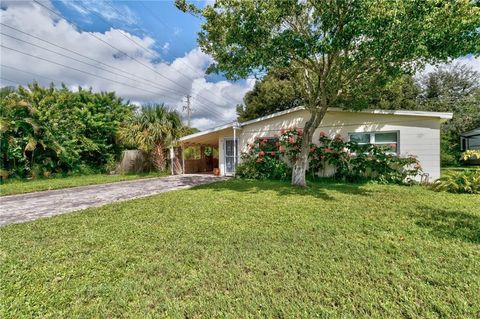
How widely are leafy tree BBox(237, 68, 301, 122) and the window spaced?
920 cm

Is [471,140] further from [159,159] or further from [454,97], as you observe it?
[159,159]

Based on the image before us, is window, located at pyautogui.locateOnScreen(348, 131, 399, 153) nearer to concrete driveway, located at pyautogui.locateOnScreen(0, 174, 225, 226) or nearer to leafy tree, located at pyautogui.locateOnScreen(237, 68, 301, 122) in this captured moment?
leafy tree, located at pyautogui.locateOnScreen(237, 68, 301, 122)

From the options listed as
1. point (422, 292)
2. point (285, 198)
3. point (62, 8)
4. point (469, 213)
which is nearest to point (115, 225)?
point (285, 198)

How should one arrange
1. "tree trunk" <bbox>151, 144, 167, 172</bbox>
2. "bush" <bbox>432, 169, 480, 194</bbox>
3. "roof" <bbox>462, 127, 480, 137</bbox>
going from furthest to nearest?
"roof" <bbox>462, 127, 480, 137</bbox> < "tree trunk" <bbox>151, 144, 167, 172</bbox> < "bush" <bbox>432, 169, 480, 194</bbox>

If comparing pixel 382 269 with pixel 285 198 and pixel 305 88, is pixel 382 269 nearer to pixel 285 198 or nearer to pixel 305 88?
pixel 285 198

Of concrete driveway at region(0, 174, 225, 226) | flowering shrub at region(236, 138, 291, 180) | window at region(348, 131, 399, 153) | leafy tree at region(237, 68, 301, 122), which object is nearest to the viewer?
concrete driveway at region(0, 174, 225, 226)

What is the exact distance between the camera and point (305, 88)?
9.14 m

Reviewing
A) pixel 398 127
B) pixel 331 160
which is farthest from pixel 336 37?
pixel 398 127

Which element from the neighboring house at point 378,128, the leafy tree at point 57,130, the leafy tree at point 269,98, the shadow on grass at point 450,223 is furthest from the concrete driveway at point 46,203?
the leafy tree at point 269,98

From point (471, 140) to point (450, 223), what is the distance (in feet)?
72.7

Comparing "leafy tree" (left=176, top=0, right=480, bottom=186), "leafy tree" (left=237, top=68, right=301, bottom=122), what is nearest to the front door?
"leafy tree" (left=176, top=0, right=480, bottom=186)

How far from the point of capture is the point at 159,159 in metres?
14.1

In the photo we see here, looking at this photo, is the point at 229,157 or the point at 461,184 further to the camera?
the point at 229,157

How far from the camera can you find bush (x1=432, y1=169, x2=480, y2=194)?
714 cm
